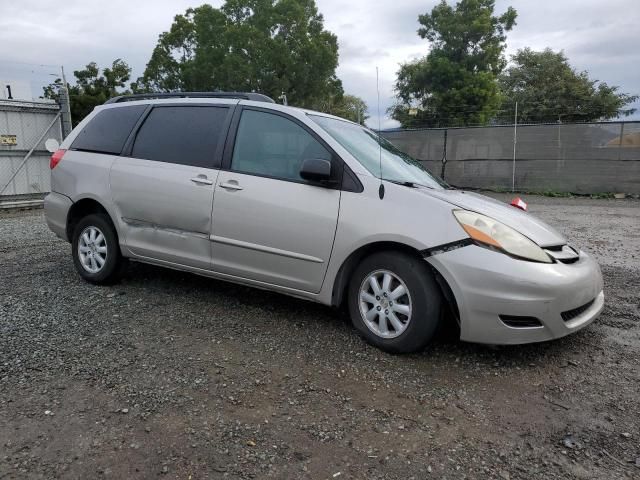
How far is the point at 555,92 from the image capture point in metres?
37.9

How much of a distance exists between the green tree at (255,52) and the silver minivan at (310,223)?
3087 centimetres

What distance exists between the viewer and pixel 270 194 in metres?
3.67

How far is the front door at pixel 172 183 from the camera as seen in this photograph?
400 cm

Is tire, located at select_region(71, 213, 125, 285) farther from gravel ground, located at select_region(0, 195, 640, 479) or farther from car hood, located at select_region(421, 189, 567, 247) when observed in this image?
car hood, located at select_region(421, 189, 567, 247)

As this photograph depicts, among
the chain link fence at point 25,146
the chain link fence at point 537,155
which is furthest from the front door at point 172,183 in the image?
the chain link fence at point 537,155

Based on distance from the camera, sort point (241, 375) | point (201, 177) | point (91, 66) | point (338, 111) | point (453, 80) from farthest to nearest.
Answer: point (338, 111) < point (91, 66) < point (453, 80) < point (201, 177) < point (241, 375)

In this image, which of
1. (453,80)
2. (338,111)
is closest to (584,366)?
(453,80)

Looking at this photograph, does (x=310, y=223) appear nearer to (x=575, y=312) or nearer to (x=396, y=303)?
(x=396, y=303)

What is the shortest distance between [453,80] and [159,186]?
28.7 metres

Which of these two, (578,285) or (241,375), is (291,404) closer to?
(241,375)

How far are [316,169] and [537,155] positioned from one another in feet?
40.5

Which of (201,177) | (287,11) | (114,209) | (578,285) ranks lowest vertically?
(578,285)

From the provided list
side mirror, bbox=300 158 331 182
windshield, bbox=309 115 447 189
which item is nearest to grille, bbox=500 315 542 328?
windshield, bbox=309 115 447 189

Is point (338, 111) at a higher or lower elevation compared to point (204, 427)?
higher
